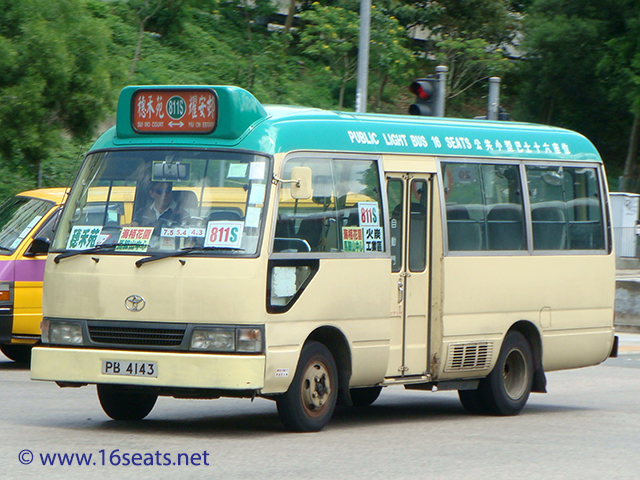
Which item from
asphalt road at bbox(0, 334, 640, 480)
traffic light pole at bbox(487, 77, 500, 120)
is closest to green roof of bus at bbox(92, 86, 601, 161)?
asphalt road at bbox(0, 334, 640, 480)

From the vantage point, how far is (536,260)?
1084 cm

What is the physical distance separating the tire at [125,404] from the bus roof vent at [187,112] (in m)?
2.11

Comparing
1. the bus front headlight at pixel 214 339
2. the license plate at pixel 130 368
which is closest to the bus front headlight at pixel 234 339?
the bus front headlight at pixel 214 339

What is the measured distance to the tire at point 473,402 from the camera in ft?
35.0

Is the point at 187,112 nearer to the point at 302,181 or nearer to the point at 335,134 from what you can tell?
the point at 302,181

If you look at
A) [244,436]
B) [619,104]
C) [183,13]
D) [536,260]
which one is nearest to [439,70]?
[536,260]

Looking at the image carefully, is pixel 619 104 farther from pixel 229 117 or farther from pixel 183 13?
pixel 229 117

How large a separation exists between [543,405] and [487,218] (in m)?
2.45

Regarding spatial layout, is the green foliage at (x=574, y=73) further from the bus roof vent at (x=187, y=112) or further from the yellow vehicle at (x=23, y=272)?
the bus roof vent at (x=187, y=112)

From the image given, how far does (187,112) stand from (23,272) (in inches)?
202

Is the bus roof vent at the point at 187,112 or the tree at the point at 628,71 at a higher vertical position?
the tree at the point at 628,71

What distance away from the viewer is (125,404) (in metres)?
9.22

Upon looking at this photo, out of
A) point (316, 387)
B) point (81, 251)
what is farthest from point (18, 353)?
point (316, 387)

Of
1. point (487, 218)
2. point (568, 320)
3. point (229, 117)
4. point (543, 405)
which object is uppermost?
point (229, 117)
